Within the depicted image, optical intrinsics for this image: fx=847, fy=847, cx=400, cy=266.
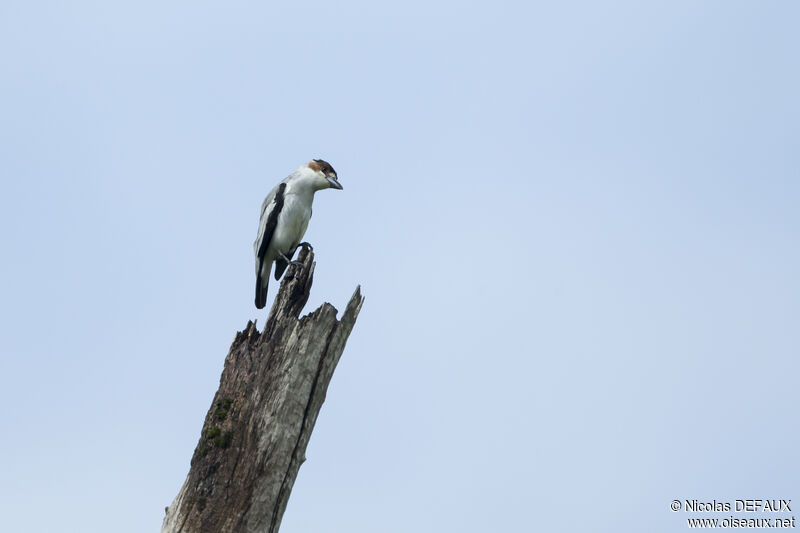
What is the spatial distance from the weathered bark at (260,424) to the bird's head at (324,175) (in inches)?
177

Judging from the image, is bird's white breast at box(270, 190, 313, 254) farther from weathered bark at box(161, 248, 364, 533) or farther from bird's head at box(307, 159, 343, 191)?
weathered bark at box(161, 248, 364, 533)

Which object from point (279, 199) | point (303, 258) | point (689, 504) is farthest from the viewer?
point (279, 199)

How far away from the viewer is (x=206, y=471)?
596 centimetres

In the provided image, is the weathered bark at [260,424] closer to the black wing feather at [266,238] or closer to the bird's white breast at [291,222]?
the bird's white breast at [291,222]

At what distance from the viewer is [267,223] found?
10797 millimetres

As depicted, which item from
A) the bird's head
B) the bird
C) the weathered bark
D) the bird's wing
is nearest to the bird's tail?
the bird

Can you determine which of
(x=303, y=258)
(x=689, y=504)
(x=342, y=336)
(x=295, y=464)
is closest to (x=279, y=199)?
(x=303, y=258)

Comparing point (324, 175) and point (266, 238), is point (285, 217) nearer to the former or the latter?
point (266, 238)

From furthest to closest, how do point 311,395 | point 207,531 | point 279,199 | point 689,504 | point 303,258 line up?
point 279,199, point 303,258, point 689,504, point 311,395, point 207,531

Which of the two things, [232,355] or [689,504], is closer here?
[232,355]

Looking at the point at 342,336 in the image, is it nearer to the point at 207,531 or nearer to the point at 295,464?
the point at 295,464

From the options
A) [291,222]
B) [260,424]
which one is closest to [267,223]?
[291,222]

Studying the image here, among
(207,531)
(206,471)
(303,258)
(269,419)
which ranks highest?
(303,258)

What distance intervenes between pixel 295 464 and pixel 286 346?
88 cm
